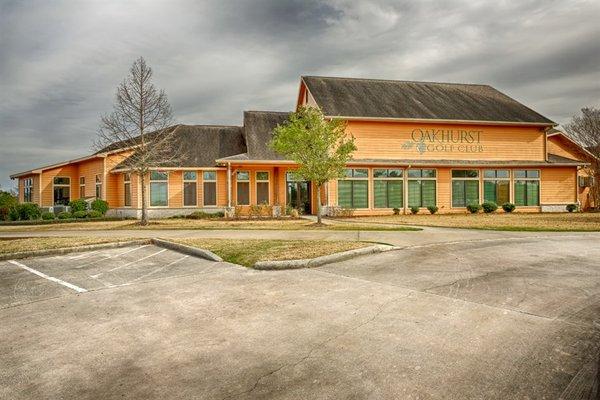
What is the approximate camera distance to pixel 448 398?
309cm

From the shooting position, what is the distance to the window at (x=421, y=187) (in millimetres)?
28344

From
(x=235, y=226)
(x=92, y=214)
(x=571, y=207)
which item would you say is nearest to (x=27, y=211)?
(x=92, y=214)

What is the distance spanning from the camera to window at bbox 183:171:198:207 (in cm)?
2730

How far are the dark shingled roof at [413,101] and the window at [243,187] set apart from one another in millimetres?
6993

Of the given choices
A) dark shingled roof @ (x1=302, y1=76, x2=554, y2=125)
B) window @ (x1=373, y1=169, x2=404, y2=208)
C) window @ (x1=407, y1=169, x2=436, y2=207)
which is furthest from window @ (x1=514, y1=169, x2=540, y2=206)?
window @ (x1=373, y1=169, x2=404, y2=208)

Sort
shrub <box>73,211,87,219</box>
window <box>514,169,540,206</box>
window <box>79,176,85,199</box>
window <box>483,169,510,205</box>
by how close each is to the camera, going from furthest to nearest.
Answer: window <box>79,176,85,199</box> → window <box>514,169,540,206</box> → window <box>483,169,510,205</box> → shrub <box>73,211,87,219</box>

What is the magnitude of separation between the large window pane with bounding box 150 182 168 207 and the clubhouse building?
0.06m

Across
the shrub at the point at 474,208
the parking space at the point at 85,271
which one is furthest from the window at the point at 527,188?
the parking space at the point at 85,271

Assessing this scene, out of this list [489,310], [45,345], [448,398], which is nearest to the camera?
[448,398]

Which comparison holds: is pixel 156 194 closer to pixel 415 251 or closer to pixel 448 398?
pixel 415 251

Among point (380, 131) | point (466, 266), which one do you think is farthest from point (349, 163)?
point (466, 266)

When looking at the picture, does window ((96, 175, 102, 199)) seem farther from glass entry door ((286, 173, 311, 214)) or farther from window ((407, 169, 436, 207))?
window ((407, 169, 436, 207))

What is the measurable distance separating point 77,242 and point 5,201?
22667 mm

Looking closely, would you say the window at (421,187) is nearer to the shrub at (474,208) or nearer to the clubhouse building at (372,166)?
the clubhouse building at (372,166)
